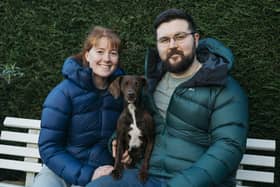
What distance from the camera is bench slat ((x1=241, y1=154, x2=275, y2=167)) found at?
11.6 feet

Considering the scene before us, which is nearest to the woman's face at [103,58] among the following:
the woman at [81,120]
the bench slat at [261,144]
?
the woman at [81,120]

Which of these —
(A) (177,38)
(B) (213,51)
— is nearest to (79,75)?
(A) (177,38)

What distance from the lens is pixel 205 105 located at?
2.99 metres

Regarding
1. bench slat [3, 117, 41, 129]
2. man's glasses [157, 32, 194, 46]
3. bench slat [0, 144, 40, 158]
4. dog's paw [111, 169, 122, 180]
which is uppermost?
man's glasses [157, 32, 194, 46]

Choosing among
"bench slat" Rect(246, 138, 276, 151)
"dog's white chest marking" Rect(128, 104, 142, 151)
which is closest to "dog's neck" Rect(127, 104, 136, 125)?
"dog's white chest marking" Rect(128, 104, 142, 151)

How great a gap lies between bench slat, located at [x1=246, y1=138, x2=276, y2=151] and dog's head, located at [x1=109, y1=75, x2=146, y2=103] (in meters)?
1.07

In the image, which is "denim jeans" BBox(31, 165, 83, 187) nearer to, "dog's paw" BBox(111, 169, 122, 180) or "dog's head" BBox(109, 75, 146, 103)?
"dog's paw" BBox(111, 169, 122, 180)

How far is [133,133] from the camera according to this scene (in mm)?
3205

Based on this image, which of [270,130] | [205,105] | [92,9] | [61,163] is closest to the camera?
[205,105]

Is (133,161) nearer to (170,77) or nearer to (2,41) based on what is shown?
(170,77)

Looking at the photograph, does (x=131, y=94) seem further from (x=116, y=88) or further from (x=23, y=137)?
(x=23, y=137)

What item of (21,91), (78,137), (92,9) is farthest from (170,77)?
(21,91)

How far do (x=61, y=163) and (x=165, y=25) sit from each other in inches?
52.5

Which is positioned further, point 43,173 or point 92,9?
point 92,9
